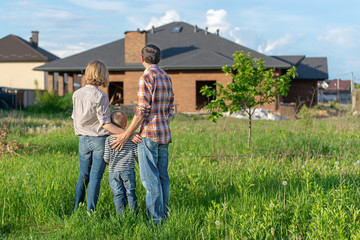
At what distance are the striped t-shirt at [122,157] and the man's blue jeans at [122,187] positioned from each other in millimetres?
53

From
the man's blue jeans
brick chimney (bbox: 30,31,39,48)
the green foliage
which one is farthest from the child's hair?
brick chimney (bbox: 30,31,39,48)

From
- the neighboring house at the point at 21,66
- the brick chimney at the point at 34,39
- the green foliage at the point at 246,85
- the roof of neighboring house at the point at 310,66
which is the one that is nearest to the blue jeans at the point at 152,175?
the green foliage at the point at 246,85

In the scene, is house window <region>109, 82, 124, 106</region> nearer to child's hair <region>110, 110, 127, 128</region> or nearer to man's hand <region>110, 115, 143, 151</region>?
child's hair <region>110, 110, 127, 128</region>

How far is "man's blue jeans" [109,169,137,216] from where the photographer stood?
13.8ft

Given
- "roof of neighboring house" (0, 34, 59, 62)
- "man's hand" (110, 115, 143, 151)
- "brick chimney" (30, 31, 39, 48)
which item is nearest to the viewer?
"man's hand" (110, 115, 143, 151)

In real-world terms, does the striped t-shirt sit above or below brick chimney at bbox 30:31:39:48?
below

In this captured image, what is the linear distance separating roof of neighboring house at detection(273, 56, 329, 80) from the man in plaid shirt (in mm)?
26036

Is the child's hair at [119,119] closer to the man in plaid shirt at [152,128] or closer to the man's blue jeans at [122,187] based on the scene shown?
the man in plaid shirt at [152,128]

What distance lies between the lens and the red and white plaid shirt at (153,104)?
3.99 meters

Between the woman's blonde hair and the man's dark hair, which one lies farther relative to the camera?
the woman's blonde hair

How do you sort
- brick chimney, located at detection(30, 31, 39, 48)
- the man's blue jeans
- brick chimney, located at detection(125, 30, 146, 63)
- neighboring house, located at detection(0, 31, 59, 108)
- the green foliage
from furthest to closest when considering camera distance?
brick chimney, located at detection(30, 31, 39, 48) → neighboring house, located at detection(0, 31, 59, 108) → brick chimney, located at detection(125, 30, 146, 63) → the green foliage → the man's blue jeans

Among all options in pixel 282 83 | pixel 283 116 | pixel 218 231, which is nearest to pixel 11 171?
pixel 218 231

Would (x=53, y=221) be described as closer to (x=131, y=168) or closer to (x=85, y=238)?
(x=85, y=238)

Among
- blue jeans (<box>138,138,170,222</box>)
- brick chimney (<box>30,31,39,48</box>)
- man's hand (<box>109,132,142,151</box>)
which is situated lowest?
blue jeans (<box>138,138,170,222</box>)
